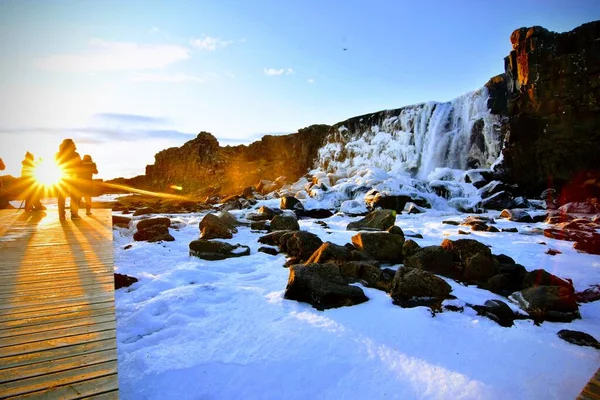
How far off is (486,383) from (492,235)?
28.5 ft

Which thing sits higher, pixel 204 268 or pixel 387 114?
pixel 387 114

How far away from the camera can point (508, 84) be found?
87.2 ft

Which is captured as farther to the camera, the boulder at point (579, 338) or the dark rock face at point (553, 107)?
the dark rock face at point (553, 107)

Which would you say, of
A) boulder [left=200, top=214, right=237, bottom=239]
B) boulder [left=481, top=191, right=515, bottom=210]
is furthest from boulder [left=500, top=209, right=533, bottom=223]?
boulder [left=200, top=214, right=237, bottom=239]

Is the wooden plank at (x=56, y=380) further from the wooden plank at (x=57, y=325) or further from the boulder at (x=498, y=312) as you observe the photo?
the boulder at (x=498, y=312)

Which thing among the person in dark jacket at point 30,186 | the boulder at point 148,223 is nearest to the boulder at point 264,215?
the boulder at point 148,223

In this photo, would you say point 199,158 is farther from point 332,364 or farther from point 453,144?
point 332,364

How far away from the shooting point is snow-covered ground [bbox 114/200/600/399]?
3654mm

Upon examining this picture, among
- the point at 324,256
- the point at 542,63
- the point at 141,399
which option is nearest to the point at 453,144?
the point at 542,63

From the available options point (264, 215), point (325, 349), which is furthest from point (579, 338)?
point (264, 215)

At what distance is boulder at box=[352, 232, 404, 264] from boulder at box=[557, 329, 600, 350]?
146 inches

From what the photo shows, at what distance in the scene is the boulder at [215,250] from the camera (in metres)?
8.64

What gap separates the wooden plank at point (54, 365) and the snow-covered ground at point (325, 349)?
94 centimetres

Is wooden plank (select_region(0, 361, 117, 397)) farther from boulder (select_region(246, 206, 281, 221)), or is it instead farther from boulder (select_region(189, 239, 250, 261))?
boulder (select_region(246, 206, 281, 221))
